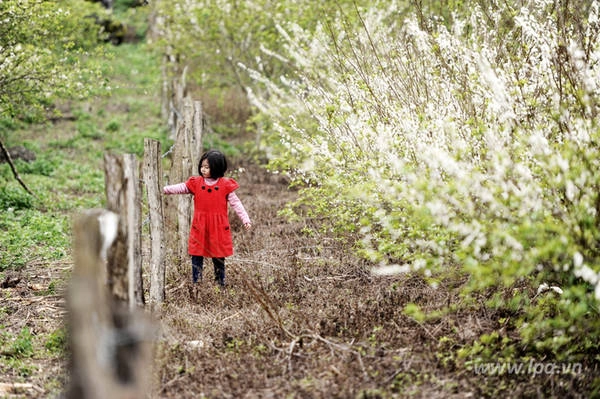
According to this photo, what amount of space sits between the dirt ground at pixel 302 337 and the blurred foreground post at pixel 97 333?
1067 millimetres

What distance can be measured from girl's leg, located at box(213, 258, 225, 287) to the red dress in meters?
0.13

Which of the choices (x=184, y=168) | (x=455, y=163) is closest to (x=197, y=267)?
(x=184, y=168)

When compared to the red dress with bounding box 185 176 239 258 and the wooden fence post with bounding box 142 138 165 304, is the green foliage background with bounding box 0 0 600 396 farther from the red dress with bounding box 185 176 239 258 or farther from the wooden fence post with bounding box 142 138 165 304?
the wooden fence post with bounding box 142 138 165 304

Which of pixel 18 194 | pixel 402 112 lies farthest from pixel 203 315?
pixel 18 194

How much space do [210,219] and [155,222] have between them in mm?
697

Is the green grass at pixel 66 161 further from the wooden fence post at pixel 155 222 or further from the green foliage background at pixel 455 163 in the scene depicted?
the wooden fence post at pixel 155 222

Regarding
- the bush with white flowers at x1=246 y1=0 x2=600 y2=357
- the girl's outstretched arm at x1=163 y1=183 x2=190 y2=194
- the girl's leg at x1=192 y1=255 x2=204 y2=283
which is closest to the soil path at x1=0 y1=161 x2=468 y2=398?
the girl's leg at x1=192 y1=255 x2=204 y2=283

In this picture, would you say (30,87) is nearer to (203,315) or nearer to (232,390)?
(203,315)

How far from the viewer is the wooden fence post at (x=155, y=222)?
5828mm

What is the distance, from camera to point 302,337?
184 inches

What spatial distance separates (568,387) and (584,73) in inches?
82.1

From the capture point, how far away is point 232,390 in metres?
4.01

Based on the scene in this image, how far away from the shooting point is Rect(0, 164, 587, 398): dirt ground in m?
3.96

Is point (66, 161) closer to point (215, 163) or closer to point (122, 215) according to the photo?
point (215, 163)
